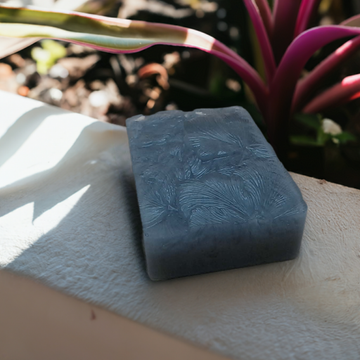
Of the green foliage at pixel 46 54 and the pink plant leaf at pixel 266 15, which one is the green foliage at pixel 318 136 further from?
the green foliage at pixel 46 54

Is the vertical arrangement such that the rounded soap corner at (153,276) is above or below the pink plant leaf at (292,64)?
below

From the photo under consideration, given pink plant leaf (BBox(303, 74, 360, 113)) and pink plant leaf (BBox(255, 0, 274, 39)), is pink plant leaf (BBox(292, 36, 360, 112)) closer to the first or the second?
pink plant leaf (BBox(303, 74, 360, 113))

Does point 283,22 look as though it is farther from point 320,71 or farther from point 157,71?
point 157,71

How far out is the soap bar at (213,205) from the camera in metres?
0.44

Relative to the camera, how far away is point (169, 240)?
17.0 inches

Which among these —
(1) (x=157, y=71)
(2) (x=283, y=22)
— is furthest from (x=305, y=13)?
(1) (x=157, y=71)

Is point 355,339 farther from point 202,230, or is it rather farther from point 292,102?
point 292,102

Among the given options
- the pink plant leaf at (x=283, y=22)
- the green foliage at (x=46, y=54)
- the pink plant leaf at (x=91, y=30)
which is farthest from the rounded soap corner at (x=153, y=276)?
the green foliage at (x=46, y=54)

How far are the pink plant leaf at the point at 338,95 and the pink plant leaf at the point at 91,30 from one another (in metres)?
0.29

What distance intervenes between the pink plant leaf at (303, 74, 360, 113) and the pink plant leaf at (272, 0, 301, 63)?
138 millimetres

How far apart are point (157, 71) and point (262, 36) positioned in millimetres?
344

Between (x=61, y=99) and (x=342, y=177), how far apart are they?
0.71 m

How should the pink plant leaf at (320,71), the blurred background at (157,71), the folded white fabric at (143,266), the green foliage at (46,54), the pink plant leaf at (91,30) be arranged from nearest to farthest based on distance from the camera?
the folded white fabric at (143,266) → the pink plant leaf at (91,30) → the pink plant leaf at (320,71) → the blurred background at (157,71) → the green foliage at (46,54)

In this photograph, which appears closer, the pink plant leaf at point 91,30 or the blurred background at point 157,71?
the pink plant leaf at point 91,30
